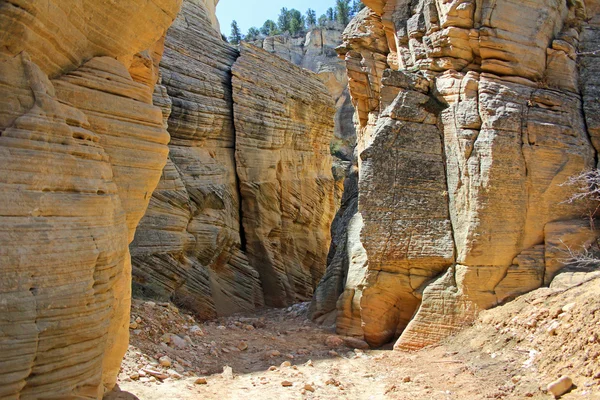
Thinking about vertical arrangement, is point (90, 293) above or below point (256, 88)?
below

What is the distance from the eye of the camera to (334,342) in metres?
10.6

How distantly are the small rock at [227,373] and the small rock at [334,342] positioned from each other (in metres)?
2.45

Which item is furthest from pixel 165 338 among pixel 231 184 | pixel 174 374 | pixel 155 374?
pixel 231 184

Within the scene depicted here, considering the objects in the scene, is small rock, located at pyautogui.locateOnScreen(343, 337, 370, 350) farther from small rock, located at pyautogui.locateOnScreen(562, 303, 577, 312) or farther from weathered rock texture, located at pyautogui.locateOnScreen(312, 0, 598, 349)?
small rock, located at pyautogui.locateOnScreen(562, 303, 577, 312)

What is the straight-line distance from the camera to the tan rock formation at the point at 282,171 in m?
17.6

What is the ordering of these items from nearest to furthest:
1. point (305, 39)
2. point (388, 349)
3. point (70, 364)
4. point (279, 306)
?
point (70, 364) → point (388, 349) → point (279, 306) → point (305, 39)

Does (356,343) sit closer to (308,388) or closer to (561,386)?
(308,388)

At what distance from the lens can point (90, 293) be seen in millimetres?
4691

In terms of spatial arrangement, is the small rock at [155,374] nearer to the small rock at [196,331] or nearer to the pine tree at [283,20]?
the small rock at [196,331]

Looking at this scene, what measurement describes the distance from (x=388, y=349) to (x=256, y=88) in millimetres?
11049

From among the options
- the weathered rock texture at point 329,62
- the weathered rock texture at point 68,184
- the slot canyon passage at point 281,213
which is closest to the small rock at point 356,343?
the slot canyon passage at point 281,213

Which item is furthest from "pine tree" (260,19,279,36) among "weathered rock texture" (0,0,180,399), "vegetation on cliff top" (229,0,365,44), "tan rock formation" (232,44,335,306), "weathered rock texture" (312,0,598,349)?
"weathered rock texture" (0,0,180,399)

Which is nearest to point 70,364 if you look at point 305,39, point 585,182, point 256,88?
point 585,182

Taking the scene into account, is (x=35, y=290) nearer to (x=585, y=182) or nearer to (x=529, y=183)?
(x=529, y=183)
